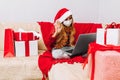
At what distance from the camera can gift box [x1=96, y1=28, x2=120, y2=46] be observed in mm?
1309

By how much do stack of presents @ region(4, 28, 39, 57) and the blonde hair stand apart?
0.80 feet

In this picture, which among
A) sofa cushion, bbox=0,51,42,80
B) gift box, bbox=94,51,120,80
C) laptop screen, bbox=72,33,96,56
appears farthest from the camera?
sofa cushion, bbox=0,51,42,80

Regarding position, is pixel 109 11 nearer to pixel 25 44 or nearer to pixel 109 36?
pixel 25 44

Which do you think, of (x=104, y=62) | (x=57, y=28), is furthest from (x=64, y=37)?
(x=104, y=62)

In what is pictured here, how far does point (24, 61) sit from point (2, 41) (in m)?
0.59

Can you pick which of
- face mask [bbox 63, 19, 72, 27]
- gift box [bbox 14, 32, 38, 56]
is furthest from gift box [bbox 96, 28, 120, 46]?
gift box [bbox 14, 32, 38, 56]

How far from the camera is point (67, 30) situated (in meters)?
2.17

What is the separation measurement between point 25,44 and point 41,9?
2.41ft

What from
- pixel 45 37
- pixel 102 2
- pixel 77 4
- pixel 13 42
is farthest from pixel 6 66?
pixel 102 2

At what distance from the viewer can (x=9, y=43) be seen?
220cm

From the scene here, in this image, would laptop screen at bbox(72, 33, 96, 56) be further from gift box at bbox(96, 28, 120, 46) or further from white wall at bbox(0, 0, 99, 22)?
white wall at bbox(0, 0, 99, 22)

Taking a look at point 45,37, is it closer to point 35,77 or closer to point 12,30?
point 12,30

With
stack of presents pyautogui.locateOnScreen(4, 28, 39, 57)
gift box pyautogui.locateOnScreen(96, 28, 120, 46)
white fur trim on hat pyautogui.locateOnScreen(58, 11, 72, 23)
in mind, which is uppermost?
white fur trim on hat pyautogui.locateOnScreen(58, 11, 72, 23)

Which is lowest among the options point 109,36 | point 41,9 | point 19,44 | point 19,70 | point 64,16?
point 19,70
